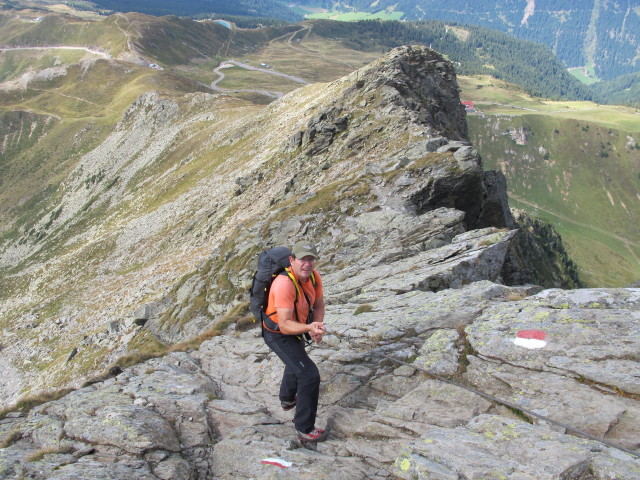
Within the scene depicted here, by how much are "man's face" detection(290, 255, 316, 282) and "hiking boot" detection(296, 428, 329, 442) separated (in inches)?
149

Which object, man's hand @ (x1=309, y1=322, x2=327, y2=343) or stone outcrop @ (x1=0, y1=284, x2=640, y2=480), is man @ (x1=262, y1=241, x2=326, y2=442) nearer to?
man's hand @ (x1=309, y1=322, x2=327, y2=343)

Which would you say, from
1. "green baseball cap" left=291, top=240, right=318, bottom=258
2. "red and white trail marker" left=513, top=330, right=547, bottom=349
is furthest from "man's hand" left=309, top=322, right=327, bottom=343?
"red and white trail marker" left=513, top=330, right=547, bottom=349

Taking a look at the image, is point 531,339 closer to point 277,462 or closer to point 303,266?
point 303,266

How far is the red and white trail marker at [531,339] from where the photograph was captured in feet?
Result: 36.5

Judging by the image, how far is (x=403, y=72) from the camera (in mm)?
53000

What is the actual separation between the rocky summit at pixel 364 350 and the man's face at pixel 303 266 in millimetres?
3984

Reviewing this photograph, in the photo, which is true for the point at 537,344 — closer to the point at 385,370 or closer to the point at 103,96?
the point at 385,370

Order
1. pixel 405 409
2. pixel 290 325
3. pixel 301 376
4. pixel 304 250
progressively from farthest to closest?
pixel 405 409
pixel 301 376
pixel 290 325
pixel 304 250

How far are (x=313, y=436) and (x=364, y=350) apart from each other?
12.6ft

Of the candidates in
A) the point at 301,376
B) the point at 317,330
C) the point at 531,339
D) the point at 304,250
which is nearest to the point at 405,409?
the point at 301,376

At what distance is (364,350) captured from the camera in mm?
13109

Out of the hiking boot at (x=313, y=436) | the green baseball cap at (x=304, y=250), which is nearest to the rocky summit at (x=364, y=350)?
the hiking boot at (x=313, y=436)

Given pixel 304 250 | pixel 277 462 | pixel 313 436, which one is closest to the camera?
pixel 277 462

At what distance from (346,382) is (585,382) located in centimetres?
602
